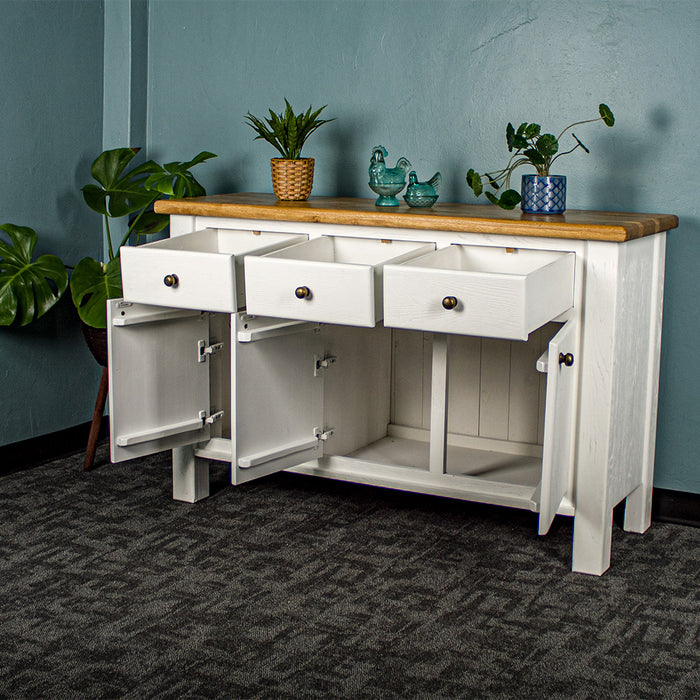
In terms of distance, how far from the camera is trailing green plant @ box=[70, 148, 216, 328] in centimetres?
283

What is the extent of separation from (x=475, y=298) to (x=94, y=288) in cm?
133

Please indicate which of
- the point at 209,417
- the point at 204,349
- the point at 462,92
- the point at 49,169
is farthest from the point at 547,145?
the point at 49,169

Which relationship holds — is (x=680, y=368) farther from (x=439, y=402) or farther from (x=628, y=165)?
(x=439, y=402)

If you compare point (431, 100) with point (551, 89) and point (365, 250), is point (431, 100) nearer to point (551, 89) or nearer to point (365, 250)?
point (551, 89)

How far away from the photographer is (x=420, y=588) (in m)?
2.22

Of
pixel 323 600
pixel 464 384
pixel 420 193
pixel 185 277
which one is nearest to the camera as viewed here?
pixel 323 600

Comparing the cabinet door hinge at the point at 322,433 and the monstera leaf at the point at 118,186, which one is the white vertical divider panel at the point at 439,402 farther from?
the monstera leaf at the point at 118,186

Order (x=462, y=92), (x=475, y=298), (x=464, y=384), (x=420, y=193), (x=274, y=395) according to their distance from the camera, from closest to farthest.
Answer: (x=475, y=298) → (x=274, y=395) → (x=420, y=193) → (x=462, y=92) → (x=464, y=384)

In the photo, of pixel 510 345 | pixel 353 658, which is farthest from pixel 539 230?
pixel 353 658

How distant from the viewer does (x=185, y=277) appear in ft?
7.52

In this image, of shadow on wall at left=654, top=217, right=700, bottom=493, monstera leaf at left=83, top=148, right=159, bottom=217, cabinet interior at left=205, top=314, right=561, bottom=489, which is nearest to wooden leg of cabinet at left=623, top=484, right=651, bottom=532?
shadow on wall at left=654, top=217, right=700, bottom=493

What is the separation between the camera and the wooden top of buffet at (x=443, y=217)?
220cm

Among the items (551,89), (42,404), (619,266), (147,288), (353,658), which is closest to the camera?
(353,658)

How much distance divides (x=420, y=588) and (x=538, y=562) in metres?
0.35
